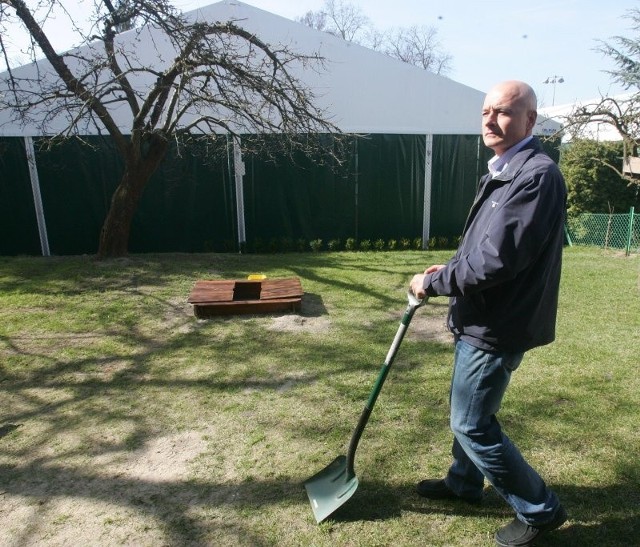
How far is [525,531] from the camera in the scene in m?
1.91

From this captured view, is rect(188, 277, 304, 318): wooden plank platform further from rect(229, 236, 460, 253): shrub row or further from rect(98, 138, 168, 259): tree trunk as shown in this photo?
rect(229, 236, 460, 253): shrub row

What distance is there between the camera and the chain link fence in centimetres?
891

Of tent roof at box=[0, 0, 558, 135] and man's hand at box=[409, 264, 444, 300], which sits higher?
tent roof at box=[0, 0, 558, 135]

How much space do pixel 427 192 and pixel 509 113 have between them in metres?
8.46

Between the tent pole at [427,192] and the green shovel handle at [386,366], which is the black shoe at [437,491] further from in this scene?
the tent pole at [427,192]

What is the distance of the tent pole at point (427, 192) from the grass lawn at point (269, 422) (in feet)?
15.3

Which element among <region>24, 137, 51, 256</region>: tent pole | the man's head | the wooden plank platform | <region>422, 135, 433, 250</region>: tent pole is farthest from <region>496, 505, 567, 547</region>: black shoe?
<region>24, 137, 51, 256</region>: tent pole

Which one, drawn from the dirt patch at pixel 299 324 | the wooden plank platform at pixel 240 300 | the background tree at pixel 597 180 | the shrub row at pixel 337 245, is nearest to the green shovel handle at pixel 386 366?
the dirt patch at pixel 299 324

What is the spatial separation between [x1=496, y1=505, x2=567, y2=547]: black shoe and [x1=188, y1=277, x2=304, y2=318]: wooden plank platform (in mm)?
3388

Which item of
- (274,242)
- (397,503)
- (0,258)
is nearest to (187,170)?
(274,242)

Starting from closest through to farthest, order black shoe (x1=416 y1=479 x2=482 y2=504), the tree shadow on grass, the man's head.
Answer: the man's head < the tree shadow on grass < black shoe (x1=416 y1=479 x2=482 y2=504)

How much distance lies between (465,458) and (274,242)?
296 inches

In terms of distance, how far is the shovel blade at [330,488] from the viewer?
7.09 ft

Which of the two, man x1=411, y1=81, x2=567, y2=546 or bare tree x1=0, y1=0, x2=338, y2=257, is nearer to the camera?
man x1=411, y1=81, x2=567, y2=546
